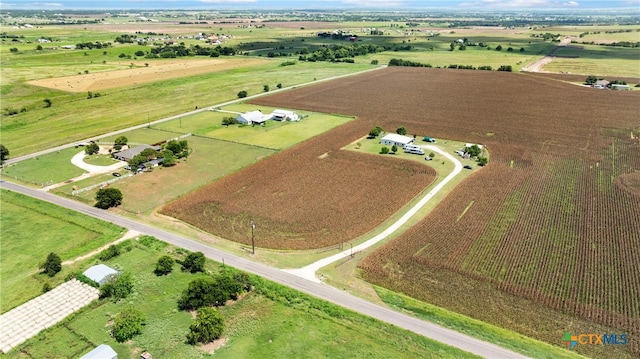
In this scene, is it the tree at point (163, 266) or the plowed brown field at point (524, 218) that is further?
the tree at point (163, 266)

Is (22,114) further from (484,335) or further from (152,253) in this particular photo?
(484,335)

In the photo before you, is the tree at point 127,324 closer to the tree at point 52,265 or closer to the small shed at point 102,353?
the small shed at point 102,353

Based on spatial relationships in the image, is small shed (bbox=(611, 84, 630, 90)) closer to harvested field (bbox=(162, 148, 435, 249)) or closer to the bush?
harvested field (bbox=(162, 148, 435, 249))

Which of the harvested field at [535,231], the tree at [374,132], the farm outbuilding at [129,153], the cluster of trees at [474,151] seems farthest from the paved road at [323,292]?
the tree at [374,132]

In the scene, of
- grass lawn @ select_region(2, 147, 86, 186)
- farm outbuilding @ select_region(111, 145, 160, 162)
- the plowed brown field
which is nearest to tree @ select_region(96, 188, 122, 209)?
the plowed brown field

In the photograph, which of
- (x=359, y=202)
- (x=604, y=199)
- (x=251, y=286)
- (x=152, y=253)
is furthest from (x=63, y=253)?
(x=604, y=199)
